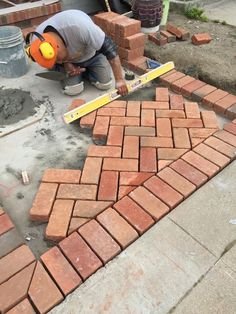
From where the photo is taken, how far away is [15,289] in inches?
76.3

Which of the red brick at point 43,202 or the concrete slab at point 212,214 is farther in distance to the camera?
the red brick at point 43,202

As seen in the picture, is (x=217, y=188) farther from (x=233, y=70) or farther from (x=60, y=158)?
(x=233, y=70)

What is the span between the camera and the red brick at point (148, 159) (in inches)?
107

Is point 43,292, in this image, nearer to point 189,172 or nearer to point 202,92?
point 189,172

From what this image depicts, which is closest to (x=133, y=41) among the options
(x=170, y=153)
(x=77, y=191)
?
(x=170, y=153)

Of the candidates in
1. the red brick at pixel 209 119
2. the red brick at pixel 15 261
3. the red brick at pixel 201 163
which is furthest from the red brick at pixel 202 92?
the red brick at pixel 15 261

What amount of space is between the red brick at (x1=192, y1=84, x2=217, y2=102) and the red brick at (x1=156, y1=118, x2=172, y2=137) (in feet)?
1.86

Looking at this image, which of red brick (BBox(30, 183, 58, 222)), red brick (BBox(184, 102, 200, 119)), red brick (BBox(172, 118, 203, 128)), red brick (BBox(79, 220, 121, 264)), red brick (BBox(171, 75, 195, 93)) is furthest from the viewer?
red brick (BBox(171, 75, 195, 93))

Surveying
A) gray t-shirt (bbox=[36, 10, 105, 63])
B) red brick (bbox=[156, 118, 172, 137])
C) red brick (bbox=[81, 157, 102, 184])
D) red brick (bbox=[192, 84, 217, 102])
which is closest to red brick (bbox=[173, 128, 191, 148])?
red brick (bbox=[156, 118, 172, 137])

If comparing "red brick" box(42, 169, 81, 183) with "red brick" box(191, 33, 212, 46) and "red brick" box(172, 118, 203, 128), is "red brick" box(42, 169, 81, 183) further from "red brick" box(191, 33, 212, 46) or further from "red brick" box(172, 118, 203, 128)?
"red brick" box(191, 33, 212, 46)

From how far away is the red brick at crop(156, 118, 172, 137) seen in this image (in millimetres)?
3099

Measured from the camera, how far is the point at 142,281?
1.99m

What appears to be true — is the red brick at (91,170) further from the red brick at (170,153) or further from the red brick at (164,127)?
the red brick at (164,127)

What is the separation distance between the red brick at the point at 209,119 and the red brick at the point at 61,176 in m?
1.41
